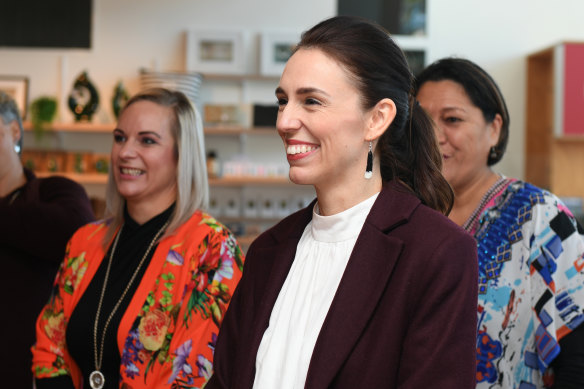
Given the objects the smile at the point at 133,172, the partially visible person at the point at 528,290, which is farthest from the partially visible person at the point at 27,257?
the partially visible person at the point at 528,290

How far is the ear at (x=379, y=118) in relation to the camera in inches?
55.1

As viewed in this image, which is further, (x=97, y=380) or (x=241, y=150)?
(x=241, y=150)

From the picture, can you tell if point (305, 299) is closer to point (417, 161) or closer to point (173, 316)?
point (417, 161)

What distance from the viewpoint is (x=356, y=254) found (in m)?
1.36

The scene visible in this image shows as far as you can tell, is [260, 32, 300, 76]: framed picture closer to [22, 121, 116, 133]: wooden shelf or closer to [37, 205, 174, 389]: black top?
[22, 121, 116, 133]: wooden shelf

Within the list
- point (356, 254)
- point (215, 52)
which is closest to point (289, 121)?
point (356, 254)

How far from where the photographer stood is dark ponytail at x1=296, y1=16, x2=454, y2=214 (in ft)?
4.56

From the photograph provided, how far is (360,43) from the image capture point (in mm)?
1402

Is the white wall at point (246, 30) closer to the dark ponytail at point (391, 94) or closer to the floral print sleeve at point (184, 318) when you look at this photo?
the floral print sleeve at point (184, 318)

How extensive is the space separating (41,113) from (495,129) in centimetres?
475

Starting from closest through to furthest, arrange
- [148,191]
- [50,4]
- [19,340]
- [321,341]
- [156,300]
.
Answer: [321,341]
[156,300]
[148,191]
[19,340]
[50,4]

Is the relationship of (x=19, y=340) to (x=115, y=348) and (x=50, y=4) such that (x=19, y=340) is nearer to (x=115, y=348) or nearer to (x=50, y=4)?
(x=115, y=348)

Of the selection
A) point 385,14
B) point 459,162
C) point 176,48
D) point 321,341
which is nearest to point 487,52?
point 385,14

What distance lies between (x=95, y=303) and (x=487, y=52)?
16.6 ft
